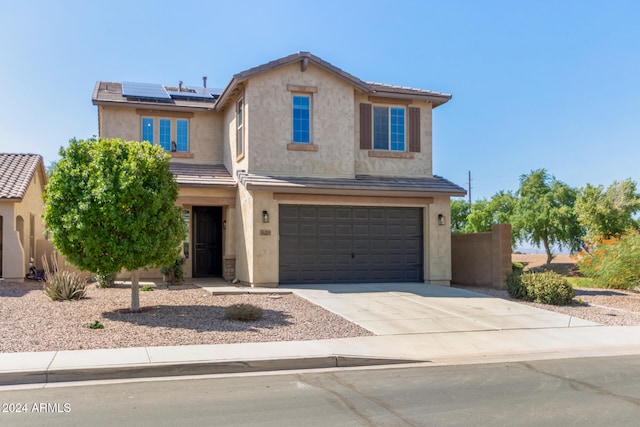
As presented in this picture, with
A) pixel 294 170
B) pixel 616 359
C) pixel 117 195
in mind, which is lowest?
pixel 616 359

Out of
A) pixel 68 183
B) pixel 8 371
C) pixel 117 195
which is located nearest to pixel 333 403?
pixel 8 371

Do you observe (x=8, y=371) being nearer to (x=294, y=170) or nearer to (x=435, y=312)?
(x=435, y=312)

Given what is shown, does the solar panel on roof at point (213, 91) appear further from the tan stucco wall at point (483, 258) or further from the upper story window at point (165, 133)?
the tan stucco wall at point (483, 258)

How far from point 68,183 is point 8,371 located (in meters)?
5.12

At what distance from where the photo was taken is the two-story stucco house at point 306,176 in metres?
17.4

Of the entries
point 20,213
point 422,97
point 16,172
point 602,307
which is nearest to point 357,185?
point 422,97

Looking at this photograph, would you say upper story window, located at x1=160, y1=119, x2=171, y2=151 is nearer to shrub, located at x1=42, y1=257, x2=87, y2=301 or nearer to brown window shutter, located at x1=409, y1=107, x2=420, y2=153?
shrub, located at x1=42, y1=257, x2=87, y2=301

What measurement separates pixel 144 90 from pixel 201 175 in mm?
4475

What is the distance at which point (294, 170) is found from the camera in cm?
1783

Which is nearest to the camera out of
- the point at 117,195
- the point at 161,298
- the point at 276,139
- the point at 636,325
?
the point at 117,195

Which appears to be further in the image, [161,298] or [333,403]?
[161,298]

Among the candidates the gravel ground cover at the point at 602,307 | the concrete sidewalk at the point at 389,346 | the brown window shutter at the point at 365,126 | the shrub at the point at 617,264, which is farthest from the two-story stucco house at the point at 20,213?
the shrub at the point at 617,264

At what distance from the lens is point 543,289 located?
1552 cm

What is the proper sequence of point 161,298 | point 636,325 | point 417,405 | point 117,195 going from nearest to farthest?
point 417,405
point 117,195
point 636,325
point 161,298
